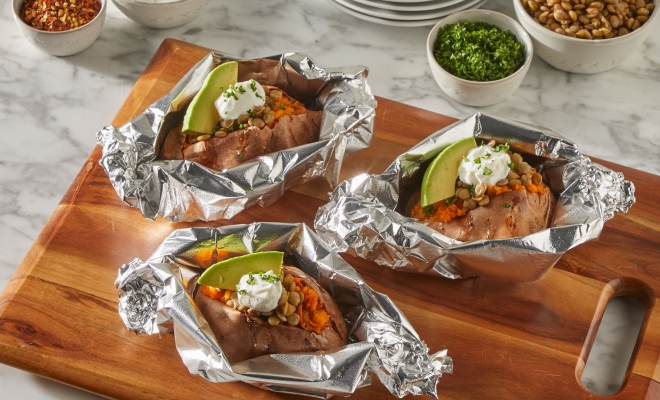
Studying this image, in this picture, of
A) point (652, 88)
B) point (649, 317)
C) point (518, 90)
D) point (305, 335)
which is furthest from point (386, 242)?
point (652, 88)

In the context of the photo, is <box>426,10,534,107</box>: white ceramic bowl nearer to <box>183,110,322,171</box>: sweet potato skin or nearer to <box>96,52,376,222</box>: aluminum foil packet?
<box>96,52,376,222</box>: aluminum foil packet

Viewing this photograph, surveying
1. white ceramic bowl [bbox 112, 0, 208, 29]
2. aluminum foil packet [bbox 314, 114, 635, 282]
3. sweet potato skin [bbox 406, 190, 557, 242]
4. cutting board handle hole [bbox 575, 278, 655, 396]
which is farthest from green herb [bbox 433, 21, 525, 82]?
white ceramic bowl [bbox 112, 0, 208, 29]

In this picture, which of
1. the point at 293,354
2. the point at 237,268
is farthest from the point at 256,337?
the point at 237,268

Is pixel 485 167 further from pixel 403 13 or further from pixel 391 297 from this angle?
pixel 403 13

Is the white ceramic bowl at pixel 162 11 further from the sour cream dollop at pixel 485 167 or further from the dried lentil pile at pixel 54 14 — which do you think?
the sour cream dollop at pixel 485 167

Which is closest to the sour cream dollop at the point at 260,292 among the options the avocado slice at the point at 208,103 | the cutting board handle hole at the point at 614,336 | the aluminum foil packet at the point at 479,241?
the aluminum foil packet at the point at 479,241

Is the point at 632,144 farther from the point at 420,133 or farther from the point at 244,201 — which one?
the point at 244,201
